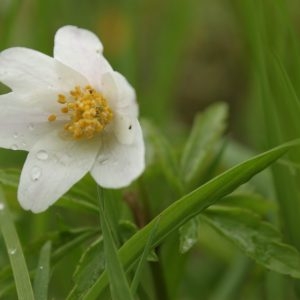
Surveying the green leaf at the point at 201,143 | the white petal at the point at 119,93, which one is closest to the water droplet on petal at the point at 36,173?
the white petal at the point at 119,93

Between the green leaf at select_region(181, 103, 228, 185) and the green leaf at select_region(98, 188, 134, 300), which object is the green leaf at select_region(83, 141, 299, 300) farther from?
the green leaf at select_region(181, 103, 228, 185)

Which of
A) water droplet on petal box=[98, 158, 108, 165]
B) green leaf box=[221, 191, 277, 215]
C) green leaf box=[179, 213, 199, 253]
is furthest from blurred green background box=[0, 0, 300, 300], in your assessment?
green leaf box=[179, 213, 199, 253]

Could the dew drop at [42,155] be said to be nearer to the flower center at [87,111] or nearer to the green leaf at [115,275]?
the flower center at [87,111]

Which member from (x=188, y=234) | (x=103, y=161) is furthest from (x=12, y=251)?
(x=188, y=234)

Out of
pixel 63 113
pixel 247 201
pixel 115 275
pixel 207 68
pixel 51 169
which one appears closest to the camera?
pixel 115 275

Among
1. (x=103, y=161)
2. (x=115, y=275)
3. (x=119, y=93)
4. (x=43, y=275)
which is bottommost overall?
(x=43, y=275)

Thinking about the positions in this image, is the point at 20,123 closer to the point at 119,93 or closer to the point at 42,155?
the point at 42,155

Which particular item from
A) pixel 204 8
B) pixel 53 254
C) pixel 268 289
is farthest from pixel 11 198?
pixel 204 8
